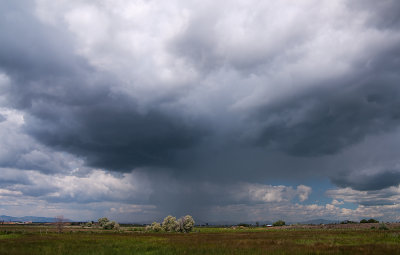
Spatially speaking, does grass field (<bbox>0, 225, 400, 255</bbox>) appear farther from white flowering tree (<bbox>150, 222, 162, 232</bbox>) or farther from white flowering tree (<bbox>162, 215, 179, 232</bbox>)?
white flowering tree (<bbox>150, 222, 162, 232</bbox>)

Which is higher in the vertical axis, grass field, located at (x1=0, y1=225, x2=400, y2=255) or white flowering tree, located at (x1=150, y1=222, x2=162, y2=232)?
grass field, located at (x1=0, y1=225, x2=400, y2=255)

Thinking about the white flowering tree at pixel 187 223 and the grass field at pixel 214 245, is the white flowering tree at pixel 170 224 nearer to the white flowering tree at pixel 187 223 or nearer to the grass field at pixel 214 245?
the white flowering tree at pixel 187 223

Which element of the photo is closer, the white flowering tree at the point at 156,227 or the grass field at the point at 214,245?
the grass field at the point at 214,245

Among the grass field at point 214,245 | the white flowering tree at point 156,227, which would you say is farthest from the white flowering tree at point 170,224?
the grass field at point 214,245

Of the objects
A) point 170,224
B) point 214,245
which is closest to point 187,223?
point 170,224

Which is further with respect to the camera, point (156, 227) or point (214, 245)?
point (156, 227)

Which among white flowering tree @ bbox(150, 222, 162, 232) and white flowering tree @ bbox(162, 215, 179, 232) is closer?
white flowering tree @ bbox(162, 215, 179, 232)

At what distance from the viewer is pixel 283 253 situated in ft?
105

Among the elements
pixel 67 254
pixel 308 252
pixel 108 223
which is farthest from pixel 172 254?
pixel 108 223

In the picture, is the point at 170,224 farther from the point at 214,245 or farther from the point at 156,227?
the point at 214,245

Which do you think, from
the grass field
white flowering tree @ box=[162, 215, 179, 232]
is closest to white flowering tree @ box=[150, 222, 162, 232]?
white flowering tree @ box=[162, 215, 179, 232]

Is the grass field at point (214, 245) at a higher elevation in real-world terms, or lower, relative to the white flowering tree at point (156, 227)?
higher

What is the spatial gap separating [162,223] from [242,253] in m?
115

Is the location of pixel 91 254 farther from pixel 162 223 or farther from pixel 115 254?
pixel 162 223
